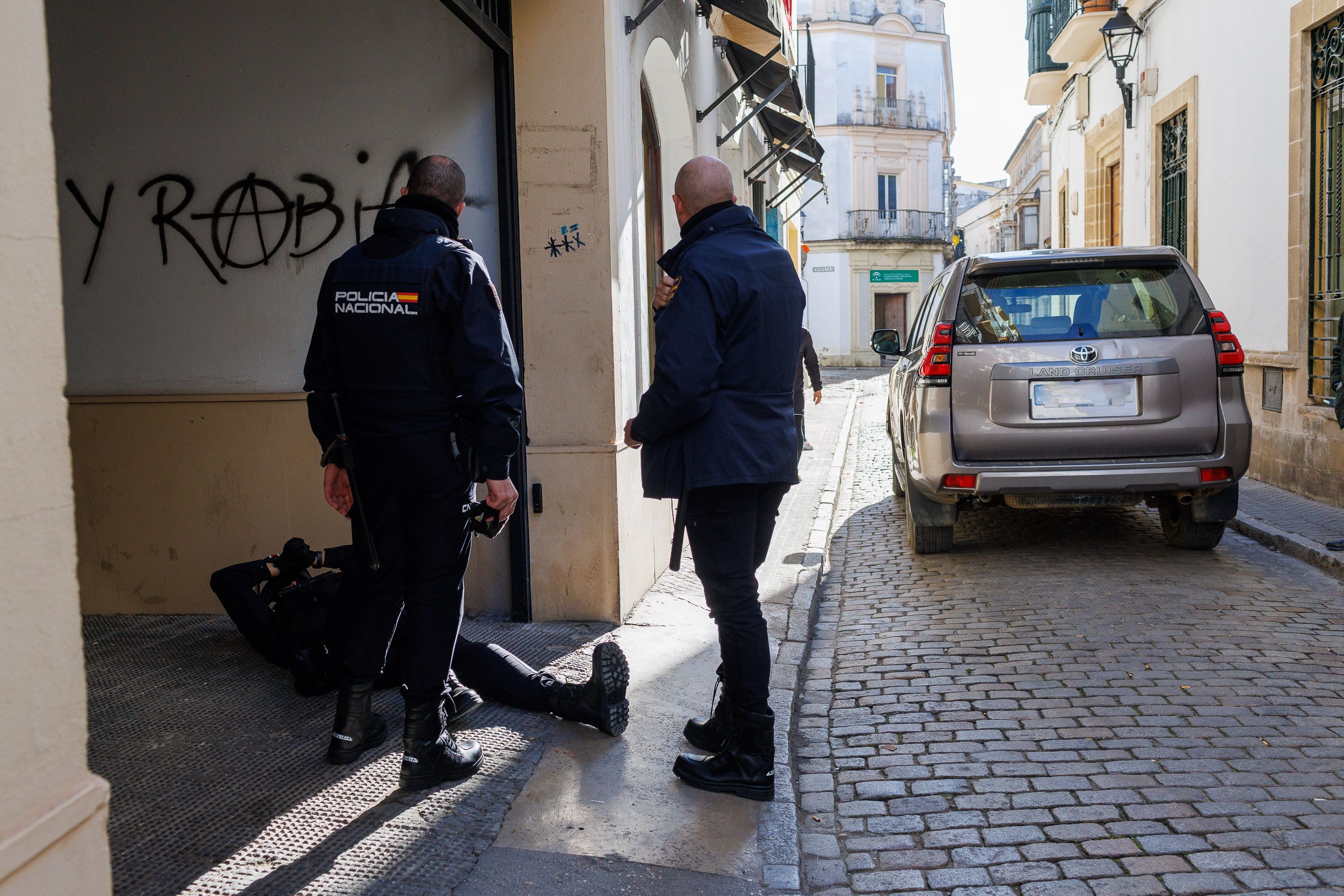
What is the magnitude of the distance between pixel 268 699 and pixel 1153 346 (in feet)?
16.2

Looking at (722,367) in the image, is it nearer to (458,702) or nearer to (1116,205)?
(458,702)

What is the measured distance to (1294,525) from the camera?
7.86m

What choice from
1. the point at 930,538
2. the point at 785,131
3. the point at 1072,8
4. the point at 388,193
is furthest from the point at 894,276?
the point at 388,193

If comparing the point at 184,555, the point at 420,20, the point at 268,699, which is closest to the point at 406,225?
the point at 268,699

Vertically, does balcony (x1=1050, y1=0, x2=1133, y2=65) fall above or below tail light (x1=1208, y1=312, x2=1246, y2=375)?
above

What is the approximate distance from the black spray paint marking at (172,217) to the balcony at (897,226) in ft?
130

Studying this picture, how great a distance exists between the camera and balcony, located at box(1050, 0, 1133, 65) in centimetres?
1596

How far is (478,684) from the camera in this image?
428 cm

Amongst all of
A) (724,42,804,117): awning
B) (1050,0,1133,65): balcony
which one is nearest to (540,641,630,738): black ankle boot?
(724,42,804,117): awning

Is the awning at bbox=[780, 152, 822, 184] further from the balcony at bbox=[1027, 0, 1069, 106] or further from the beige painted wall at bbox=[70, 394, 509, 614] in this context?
the beige painted wall at bbox=[70, 394, 509, 614]

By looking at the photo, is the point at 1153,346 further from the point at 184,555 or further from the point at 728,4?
the point at 184,555

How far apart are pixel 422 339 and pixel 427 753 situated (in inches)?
50.0

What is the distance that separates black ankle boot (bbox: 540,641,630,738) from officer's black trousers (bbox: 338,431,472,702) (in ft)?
1.81

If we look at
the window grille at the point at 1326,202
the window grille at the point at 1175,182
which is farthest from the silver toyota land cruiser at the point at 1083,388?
the window grille at the point at 1175,182
